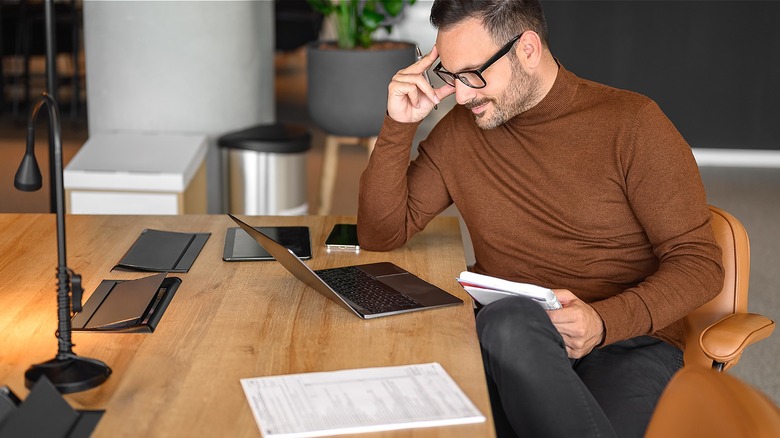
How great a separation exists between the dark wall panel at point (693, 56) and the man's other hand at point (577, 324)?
4754 millimetres

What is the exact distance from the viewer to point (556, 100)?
2107 millimetres

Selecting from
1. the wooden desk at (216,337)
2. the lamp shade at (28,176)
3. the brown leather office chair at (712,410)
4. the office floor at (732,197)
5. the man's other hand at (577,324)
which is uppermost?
the lamp shade at (28,176)

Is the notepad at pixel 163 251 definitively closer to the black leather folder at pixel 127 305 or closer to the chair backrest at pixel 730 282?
the black leather folder at pixel 127 305


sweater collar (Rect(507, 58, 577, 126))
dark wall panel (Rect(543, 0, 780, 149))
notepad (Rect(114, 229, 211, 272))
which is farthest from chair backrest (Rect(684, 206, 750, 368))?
dark wall panel (Rect(543, 0, 780, 149))

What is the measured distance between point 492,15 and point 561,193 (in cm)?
40

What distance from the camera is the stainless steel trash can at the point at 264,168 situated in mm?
3922

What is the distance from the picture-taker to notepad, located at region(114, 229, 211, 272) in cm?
193

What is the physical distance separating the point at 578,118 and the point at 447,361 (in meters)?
0.81

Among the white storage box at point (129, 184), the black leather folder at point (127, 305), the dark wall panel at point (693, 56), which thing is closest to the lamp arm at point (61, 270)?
the black leather folder at point (127, 305)

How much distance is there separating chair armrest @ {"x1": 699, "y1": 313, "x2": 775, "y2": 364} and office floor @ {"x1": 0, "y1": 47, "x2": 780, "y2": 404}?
1.30 m

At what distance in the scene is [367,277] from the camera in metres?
1.90

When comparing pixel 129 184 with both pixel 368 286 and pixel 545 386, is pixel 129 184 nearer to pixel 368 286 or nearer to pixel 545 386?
pixel 368 286

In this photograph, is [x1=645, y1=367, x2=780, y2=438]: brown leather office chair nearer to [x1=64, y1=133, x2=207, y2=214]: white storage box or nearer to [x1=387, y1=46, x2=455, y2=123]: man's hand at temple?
[x1=387, y1=46, x2=455, y2=123]: man's hand at temple

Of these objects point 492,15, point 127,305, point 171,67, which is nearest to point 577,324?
point 492,15
